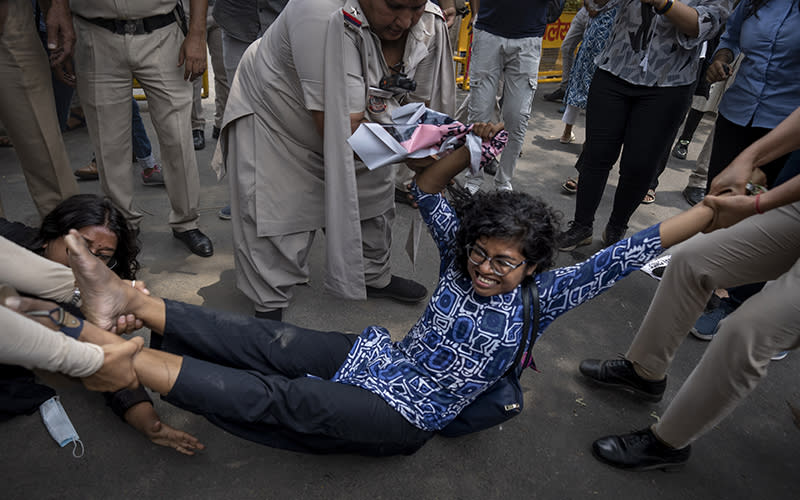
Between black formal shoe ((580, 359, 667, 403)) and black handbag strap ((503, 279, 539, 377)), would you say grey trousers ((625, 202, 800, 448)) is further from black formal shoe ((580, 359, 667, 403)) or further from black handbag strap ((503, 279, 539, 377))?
black handbag strap ((503, 279, 539, 377))

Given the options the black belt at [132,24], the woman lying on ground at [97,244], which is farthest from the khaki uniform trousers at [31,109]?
the woman lying on ground at [97,244]

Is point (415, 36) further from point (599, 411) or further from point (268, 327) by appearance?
point (599, 411)

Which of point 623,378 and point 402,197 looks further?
point 402,197

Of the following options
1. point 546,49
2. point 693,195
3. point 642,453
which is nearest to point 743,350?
point 642,453

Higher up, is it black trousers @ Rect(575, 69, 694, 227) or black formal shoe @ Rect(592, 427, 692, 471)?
black trousers @ Rect(575, 69, 694, 227)

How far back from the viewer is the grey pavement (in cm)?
190

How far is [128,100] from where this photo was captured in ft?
9.78

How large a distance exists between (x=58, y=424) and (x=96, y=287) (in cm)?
78

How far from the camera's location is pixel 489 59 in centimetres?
396

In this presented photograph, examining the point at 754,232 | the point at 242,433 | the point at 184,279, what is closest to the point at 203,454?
the point at 242,433

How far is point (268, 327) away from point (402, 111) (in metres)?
0.94

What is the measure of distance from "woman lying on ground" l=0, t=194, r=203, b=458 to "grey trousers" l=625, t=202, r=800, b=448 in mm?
1827

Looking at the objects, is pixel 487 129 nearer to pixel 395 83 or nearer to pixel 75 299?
pixel 395 83

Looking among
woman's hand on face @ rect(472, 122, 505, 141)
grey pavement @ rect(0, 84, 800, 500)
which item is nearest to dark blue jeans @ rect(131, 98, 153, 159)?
grey pavement @ rect(0, 84, 800, 500)
